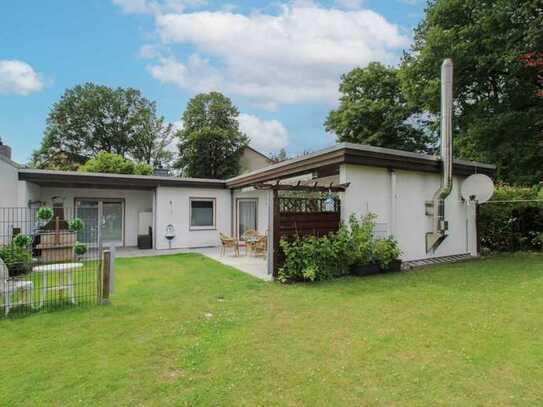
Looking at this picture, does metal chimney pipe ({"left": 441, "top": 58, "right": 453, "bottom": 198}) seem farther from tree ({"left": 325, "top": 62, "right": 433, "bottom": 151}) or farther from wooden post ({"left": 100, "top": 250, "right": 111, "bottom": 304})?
tree ({"left": 325, "top": 62, "right": 433, "bottom": 151})

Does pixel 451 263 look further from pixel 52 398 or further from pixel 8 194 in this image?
pixel 8 194

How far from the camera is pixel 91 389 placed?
2619 mm

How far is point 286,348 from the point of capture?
3.42 metres

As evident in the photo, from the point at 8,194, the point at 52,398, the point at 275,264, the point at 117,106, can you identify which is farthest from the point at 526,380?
the point at 117,106

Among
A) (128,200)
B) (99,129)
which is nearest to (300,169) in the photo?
(128,200)

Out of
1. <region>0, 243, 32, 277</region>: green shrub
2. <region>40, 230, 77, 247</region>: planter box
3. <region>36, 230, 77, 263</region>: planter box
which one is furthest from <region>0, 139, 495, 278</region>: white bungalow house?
<region>0, 243, 32, 277</region>: green shrub

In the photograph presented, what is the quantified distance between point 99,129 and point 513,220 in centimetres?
3765

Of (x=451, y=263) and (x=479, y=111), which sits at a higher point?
(x=479, y=111)

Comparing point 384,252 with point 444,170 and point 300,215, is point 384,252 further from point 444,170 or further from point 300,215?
point 444,170

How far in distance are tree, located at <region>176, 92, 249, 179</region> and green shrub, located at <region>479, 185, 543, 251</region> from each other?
23.0 meters

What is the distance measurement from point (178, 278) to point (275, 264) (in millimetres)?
2120

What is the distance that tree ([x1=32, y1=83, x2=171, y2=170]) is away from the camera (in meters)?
33.4

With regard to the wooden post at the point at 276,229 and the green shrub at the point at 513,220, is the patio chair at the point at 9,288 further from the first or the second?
the green shrub at the point at 513,220

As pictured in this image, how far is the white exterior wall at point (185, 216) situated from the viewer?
1186cm
